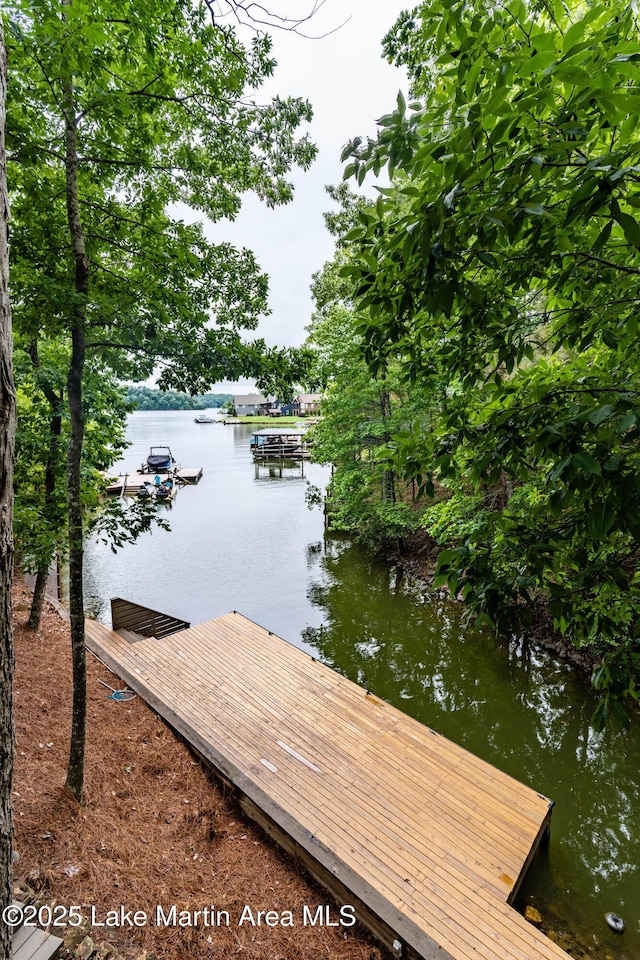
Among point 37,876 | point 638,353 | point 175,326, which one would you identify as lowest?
point 37,876

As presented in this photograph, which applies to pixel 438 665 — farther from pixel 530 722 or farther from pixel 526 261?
pixel 526 261

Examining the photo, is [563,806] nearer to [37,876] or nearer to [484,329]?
[37,876]

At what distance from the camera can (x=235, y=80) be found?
3498 millimetres

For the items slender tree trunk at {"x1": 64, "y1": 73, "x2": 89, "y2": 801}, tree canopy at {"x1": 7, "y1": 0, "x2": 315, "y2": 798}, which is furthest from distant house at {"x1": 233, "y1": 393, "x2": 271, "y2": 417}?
slender tree trunk at {"x1": 64, "y1": 73, "x2": 89, "y2": 801}

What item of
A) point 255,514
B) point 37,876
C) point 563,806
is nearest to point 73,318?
point 37,876

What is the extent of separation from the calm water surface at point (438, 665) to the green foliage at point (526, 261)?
13.5 feet

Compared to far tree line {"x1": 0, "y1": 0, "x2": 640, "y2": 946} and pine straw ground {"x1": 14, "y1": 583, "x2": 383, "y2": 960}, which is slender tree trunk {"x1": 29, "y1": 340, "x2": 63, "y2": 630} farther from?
pine straw ground {"x1": 14, "y1": 583, "x2": 383, "y2": 960}

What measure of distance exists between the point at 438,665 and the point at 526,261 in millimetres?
7635

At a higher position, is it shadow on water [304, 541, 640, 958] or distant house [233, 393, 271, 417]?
distant house [233, 393, 271, 417]

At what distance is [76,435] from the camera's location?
3412 millimetres

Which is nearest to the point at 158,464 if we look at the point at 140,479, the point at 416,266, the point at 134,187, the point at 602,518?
the point at 140,479

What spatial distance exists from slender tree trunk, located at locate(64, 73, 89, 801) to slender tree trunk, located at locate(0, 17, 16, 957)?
177 cm

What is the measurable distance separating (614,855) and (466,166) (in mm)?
6372

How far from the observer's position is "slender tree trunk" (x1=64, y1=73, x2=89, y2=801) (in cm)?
312
